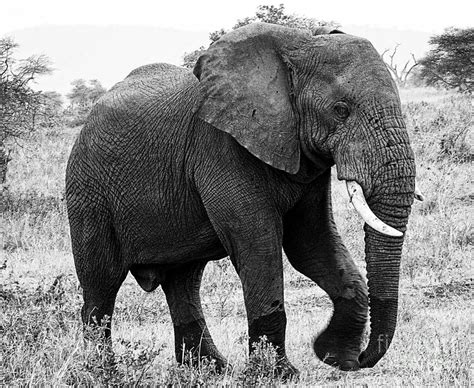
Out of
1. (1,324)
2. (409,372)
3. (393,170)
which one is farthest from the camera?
(1,324)

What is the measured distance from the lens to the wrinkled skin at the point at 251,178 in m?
4.85

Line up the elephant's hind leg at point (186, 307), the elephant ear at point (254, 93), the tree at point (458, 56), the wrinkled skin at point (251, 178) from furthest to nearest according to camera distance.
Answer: the tree at point (458, 56) < the elephant's hind leg at point (186, 307) < the elephant ear at point (254, 93) < the wrinkled skin at point (251, 178)

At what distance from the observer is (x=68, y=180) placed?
20.6 ft

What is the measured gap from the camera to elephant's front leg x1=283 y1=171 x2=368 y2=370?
568 cm

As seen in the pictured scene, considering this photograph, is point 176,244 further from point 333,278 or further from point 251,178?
point 333,278

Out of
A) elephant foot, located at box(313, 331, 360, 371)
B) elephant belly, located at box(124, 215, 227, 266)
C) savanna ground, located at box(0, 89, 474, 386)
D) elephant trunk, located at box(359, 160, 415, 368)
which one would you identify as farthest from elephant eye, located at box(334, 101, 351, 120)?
elephant foot, located at box(313, 331, 360, 371)

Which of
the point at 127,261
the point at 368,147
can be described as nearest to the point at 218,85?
the point at 368,147

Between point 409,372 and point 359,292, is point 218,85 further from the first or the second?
point 409,372

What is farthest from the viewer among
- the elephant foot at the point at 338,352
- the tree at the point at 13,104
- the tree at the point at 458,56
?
the tree at the point at 458,56

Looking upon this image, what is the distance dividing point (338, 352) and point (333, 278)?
17.2 inches

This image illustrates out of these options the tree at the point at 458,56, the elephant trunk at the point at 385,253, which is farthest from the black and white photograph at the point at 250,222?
the tree at the point at 458,56

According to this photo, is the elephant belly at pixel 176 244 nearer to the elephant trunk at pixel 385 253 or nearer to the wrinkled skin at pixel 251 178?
the wrinkled skin at pixel 251 178

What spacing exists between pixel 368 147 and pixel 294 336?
7.11 ft

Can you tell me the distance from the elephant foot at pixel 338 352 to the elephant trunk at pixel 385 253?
72cm
